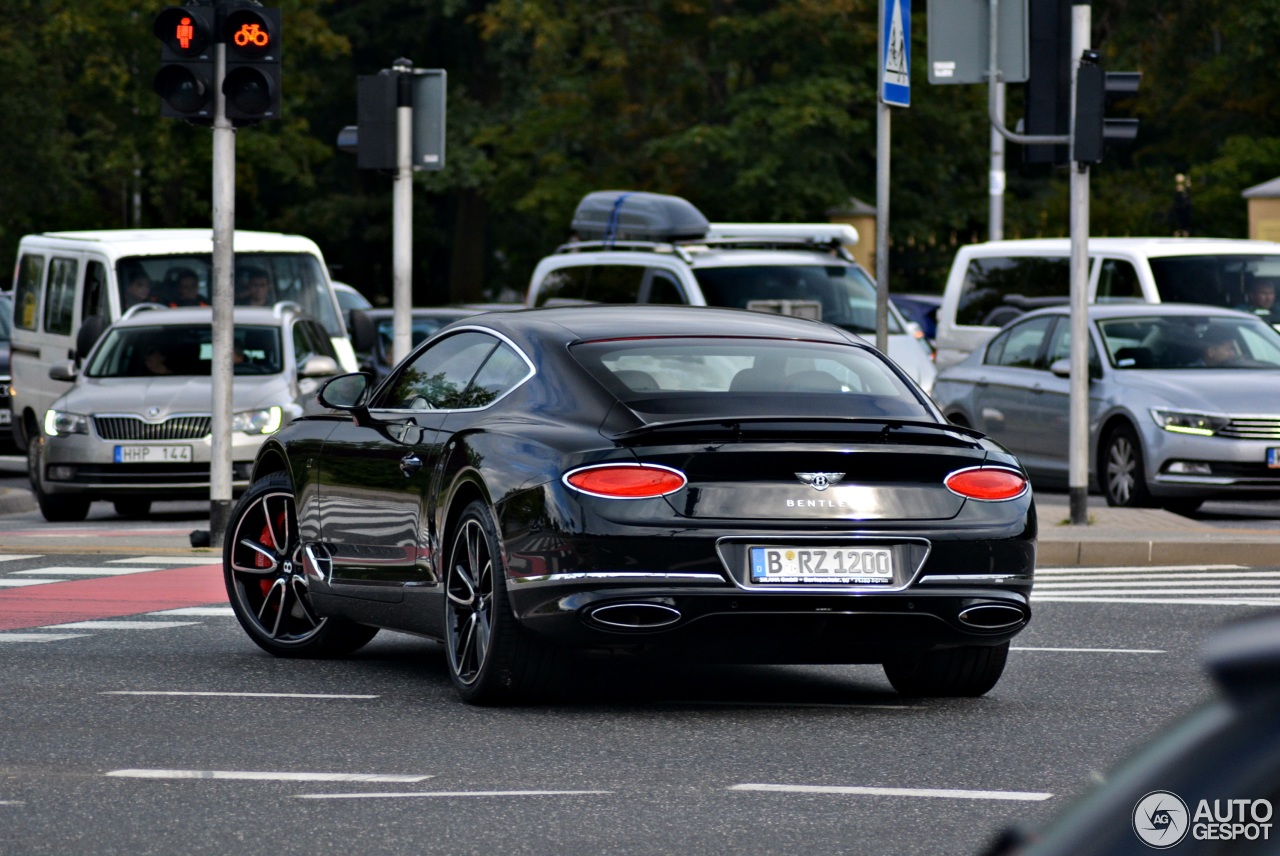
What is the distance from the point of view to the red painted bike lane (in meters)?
11.4

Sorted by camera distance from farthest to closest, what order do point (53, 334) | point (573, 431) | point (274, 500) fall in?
point (53, 334), point (274, 500), point (573, 431)

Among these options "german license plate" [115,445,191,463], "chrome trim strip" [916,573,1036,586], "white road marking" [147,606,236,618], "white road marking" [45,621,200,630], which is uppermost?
"chrome trim strip" [916,573,1036,586]

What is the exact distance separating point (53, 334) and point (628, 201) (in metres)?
5.51

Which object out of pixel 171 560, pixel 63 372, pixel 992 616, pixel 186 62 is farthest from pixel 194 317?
pixel 992 616

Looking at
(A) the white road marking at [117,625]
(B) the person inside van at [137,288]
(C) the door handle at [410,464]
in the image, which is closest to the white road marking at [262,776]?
(C) the door handle at [410,464]

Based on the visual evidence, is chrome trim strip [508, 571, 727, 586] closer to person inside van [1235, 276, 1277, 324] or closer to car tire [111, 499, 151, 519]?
car tire [111, 499, 151, 519]

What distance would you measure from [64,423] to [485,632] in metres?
11.2

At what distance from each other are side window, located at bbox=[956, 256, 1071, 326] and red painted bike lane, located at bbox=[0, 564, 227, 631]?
10.7m

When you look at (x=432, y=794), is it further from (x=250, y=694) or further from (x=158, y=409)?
(x=158, y=409)

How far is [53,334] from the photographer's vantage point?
23344mm

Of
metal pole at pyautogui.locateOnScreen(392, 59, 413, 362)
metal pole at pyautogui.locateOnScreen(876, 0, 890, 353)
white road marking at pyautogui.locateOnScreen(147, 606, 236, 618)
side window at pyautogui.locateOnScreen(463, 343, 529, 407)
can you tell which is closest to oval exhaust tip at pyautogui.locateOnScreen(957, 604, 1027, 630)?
side window at pyautogui.locateOnScreen(463, 343, 529, 407)

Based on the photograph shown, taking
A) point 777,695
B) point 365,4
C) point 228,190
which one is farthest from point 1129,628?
point 365,4

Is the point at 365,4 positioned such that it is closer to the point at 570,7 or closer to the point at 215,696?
the point at 570,7

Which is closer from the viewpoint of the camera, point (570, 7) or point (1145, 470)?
point (1145, 470)
